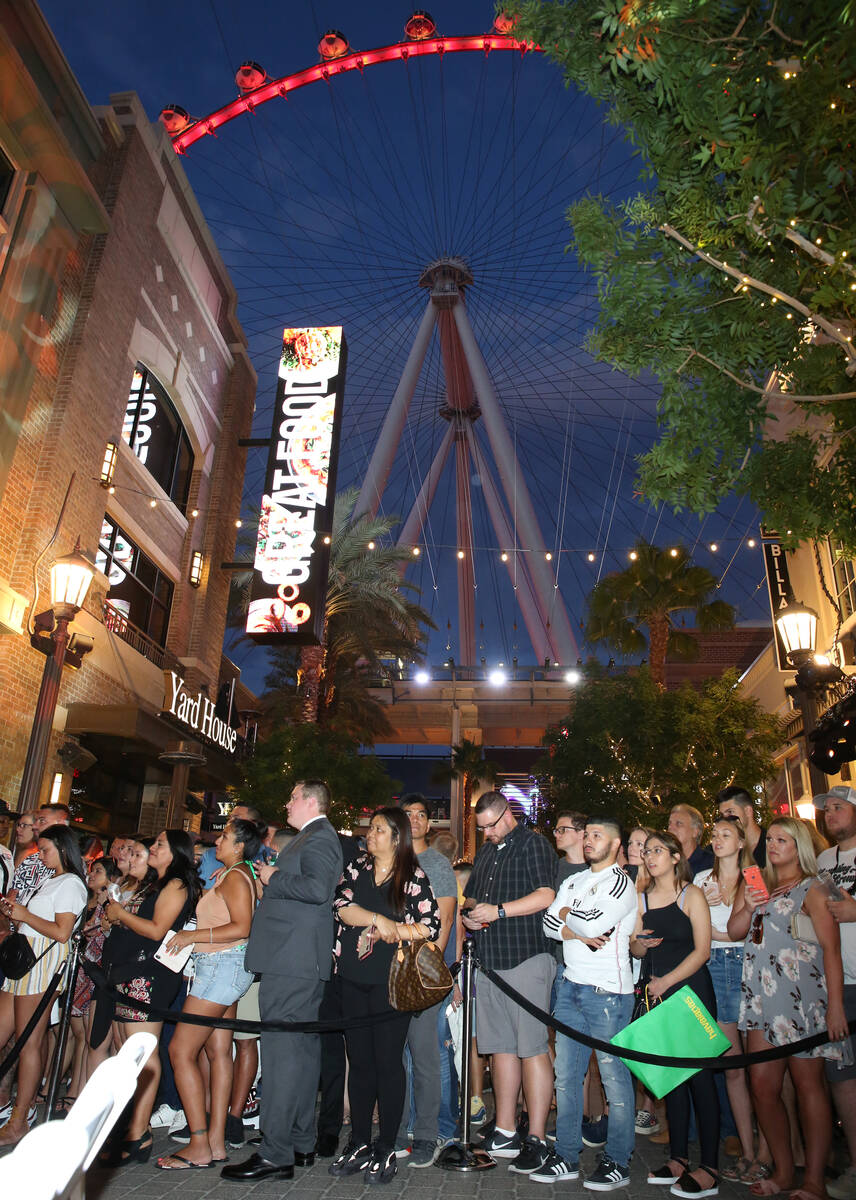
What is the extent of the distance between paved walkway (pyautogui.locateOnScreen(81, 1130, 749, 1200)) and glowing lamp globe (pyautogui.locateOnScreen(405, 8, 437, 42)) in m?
31.1

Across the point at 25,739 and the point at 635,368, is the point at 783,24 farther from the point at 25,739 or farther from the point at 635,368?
the point at 25,739

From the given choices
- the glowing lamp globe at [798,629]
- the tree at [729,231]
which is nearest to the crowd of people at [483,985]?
the tree at [729,231]

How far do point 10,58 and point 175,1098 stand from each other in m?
12.9

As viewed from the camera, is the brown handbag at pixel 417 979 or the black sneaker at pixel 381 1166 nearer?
the black sneaker at pixel 381 1166

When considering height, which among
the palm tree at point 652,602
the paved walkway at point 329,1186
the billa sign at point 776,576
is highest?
the palm tree at point 652,602

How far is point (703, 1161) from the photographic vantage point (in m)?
4.69

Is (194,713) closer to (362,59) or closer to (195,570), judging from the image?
(195,570)

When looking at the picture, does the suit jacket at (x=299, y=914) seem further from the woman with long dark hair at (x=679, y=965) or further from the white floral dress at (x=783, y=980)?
the white floral dress at (x=783, y=980)

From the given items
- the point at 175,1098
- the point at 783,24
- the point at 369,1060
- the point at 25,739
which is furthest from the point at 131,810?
the point at 783,24

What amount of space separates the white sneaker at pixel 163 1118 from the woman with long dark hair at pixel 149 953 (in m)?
0.78

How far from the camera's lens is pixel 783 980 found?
486 centimetres

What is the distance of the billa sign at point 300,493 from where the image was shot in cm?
1866

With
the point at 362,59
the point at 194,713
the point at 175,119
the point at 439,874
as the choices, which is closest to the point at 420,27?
the point at 362,59

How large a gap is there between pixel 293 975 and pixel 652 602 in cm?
2094
